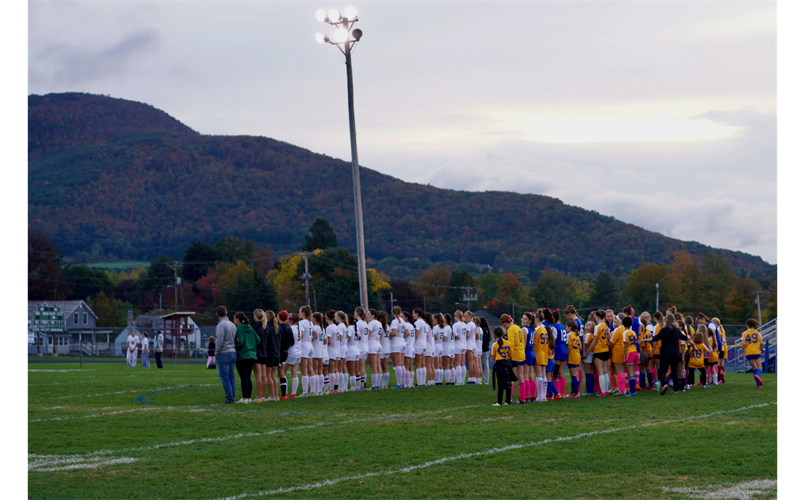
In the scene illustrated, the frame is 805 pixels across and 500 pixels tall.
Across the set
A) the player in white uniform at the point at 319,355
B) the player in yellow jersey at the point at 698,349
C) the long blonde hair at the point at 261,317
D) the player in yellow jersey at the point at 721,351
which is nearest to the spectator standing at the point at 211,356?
the long blonde hair at the point at 261,317

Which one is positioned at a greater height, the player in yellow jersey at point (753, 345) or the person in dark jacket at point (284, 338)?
the person in dark jacket at point (284, 338)

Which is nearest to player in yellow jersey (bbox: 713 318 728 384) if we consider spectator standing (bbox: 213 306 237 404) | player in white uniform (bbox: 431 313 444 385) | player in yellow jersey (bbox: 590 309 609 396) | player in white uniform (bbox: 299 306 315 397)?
player in yellow jersey (bbox: 590 309 609 396)

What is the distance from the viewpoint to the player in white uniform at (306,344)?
56.8 feet

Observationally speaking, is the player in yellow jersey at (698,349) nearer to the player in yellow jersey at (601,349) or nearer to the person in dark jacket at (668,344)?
the person in dark jacket at (668,344)

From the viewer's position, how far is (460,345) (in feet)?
68.4

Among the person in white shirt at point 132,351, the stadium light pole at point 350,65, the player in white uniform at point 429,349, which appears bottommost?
the person in white shirt at point 132,351

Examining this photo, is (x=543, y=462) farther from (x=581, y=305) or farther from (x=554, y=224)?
(x=554, y=224)

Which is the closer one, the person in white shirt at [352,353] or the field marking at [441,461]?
the field marking at [441,461]

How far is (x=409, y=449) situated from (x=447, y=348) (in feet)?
36.2

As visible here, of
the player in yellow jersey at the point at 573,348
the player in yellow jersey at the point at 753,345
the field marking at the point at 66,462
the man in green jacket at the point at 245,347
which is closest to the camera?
the field marking at the point at 66,462

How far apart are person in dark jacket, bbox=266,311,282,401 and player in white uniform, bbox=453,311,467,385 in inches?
225

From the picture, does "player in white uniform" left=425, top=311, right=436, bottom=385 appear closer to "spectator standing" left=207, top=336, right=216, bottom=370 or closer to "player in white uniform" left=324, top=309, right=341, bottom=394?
"player in white uniform" left=324, top=309, right=341, bottom=394

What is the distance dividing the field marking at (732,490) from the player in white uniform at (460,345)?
43.9 feet
